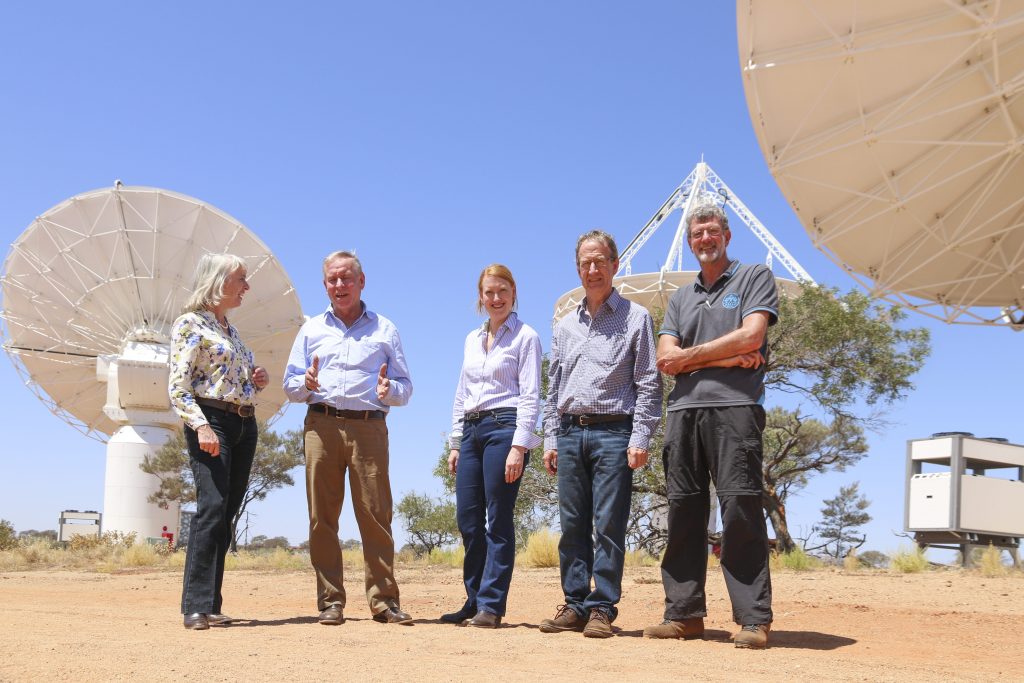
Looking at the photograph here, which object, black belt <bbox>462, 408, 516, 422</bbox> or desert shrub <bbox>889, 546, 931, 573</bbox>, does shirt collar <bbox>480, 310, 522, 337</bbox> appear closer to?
black belt <bbox>462, 408, 516, 422</bbox>

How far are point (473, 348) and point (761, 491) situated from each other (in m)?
2.04

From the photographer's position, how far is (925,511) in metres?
20.5

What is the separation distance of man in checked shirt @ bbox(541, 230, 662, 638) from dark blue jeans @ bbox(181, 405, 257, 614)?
1.77 meters

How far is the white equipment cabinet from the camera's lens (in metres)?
19.8

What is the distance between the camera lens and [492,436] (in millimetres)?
5672

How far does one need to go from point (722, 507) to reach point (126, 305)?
24.8 meters

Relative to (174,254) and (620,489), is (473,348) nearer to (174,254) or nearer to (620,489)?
(620,489)

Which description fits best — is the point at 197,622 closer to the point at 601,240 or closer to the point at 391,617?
the point at 391,617

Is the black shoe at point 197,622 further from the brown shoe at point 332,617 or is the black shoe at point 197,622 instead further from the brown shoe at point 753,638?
the brown shoe at point 753,638

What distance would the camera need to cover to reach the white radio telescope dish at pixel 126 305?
24859 mm

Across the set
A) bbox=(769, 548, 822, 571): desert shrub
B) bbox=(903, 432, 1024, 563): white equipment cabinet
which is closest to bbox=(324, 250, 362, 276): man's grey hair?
bbox=(769, 548, 822, 571): desert shrub

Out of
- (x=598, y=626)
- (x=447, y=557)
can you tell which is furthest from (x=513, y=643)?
(x=447, y=557)

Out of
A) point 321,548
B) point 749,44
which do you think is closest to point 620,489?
point 321,548

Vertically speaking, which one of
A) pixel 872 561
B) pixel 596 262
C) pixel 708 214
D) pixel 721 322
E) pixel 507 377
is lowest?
pixel 872 561
